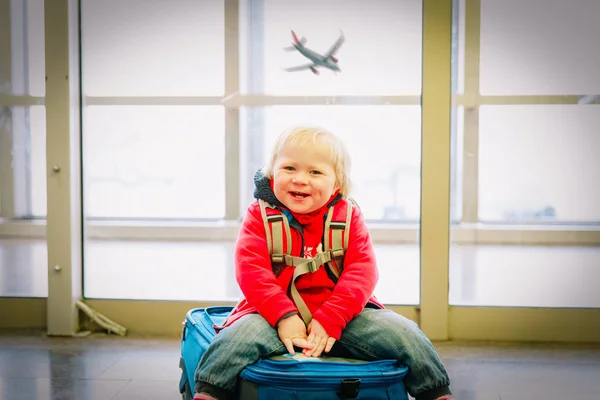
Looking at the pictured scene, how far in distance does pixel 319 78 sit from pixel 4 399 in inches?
76.2

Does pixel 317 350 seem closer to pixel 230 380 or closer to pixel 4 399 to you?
pixel 230 380

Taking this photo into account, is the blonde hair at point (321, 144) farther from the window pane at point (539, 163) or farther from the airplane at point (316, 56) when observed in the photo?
the window pane at point (539, 163)

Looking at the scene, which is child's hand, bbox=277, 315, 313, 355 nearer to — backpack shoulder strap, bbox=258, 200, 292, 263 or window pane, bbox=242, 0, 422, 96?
backpack shoulder strap, bbox=258, 200, 292, 263

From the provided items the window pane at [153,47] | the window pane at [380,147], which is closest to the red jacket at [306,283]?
the window pane at [380,147]

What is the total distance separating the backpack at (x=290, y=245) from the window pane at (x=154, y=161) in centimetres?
Result: 136

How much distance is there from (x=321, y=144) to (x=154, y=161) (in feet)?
5.18

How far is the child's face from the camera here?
6.48 feet

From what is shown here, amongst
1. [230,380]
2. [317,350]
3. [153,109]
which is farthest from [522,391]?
[153,109]

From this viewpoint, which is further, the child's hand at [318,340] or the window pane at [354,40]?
the window pane at [354,40]

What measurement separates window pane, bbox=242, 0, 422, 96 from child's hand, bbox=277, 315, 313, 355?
1.63 metres

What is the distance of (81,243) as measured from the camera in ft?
11.1

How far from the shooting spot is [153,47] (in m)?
3.31

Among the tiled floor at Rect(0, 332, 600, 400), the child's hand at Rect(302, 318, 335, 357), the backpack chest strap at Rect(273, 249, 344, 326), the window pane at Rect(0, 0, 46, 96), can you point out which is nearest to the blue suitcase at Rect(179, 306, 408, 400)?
the child's hand at Rect(302, 318, 335, 357)

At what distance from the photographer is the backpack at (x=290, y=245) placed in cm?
196
